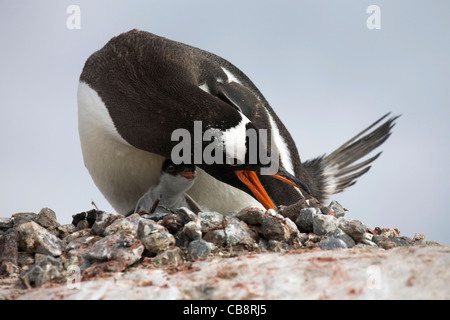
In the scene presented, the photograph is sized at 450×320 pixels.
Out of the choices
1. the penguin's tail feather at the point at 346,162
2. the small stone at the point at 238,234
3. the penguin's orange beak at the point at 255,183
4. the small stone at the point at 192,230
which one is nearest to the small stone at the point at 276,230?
the small stone at the point at 238,234

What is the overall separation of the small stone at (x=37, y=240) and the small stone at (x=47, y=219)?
287 millimetres

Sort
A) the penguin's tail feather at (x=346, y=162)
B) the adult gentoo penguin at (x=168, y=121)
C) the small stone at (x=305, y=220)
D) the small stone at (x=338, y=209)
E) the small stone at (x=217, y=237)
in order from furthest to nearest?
the penguin's tail feather at (x=346, y=162) → the small stone at (x=338, y=209) → the adult gentoo penguin at (x=168, y=121) → the small stone at (x=305, y=220) → the small stone at (x=217, y=237)

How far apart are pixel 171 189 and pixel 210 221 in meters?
1.36

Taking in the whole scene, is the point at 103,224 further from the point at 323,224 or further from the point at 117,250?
the point at 323,224

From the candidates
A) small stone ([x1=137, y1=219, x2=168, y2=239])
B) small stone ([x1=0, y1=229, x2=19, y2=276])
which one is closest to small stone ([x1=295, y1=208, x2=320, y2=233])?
small stone ([x1=137, y1=219, x2=168, y2=239])

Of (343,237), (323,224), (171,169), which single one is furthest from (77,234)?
(343,237)

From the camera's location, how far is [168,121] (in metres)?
4.15

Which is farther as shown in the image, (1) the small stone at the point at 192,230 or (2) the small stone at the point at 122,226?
(2) the small stone at the point at 122,226

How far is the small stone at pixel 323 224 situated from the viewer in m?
3.58

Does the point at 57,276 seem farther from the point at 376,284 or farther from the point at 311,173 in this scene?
the point at 311,173

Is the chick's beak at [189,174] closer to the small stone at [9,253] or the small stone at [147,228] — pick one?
the small stone at [147,228]

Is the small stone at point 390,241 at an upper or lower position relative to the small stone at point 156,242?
lower

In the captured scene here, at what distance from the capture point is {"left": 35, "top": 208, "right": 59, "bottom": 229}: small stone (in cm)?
390

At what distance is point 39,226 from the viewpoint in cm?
366
